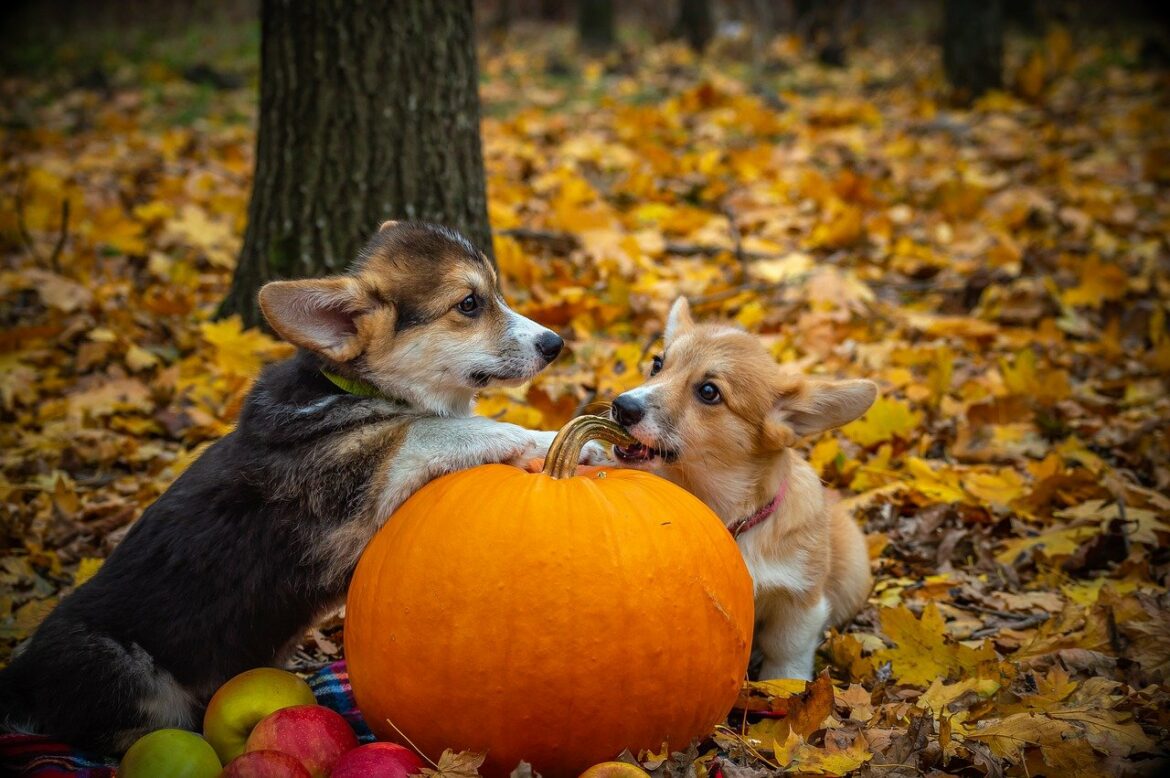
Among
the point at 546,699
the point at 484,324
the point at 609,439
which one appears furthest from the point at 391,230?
the point at 546,699

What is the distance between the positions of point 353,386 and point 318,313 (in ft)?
1.03

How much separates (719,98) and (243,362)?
357 inches

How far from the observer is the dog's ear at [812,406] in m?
3.38

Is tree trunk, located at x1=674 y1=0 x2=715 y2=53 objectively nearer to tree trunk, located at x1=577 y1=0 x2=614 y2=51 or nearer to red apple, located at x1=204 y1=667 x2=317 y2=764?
tree trunk, located at x1=577 y1=0 x2=614 y2=51

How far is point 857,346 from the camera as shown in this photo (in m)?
5.87

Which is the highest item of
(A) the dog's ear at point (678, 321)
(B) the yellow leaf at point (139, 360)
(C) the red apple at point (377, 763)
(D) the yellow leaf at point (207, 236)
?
(A) the dog's ear at point (678, 321)

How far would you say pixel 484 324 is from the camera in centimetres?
362

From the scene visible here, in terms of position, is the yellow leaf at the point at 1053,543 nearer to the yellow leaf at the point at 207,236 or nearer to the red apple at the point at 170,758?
the red apple at the point at 170,758

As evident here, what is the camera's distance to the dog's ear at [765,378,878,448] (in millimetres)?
3377

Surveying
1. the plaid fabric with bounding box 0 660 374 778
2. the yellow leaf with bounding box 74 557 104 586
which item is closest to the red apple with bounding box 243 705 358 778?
the plaid fabric with bounding box 0 660 374 778

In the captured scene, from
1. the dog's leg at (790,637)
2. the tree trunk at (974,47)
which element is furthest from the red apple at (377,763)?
the tree trunk at (974,47)

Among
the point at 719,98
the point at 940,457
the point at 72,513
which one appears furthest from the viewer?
the point at 719,98

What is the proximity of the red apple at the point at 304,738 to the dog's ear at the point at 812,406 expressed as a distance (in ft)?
6.05

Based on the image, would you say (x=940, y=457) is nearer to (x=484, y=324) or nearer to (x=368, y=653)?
(x=484, y=324)
